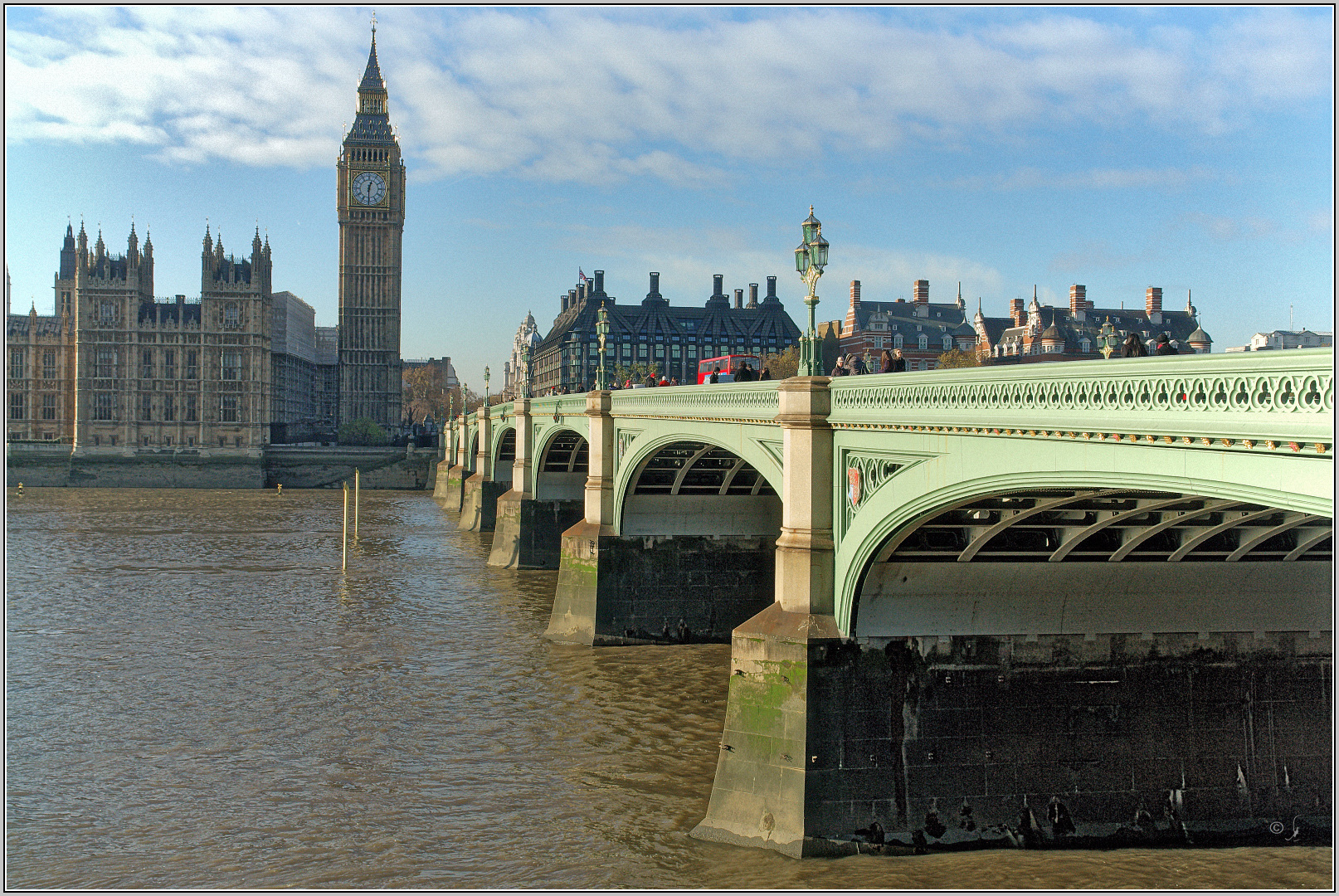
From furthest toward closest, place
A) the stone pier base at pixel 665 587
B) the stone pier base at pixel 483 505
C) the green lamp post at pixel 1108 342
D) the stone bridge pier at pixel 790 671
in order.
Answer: the stone pier base at pixel 483 505, the stone pier base at pixel 665 587, the stone bridge pier at pixel 790 671, the green lamp post at pixel 1108 342

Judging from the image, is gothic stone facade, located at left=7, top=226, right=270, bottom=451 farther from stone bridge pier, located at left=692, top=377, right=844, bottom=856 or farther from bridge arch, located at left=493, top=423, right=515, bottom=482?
stone bridge pier, located at left=692, top=377, right=844, bottom=856

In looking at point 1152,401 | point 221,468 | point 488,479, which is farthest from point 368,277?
point 1152,401

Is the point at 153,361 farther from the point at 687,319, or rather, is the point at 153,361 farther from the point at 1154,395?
the point at 1154,395

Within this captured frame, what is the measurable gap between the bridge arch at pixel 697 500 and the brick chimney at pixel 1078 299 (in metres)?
50.8

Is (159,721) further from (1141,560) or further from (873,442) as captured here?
(1141,560)

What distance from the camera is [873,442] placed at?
46.7 ft

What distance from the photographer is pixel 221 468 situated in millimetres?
90438

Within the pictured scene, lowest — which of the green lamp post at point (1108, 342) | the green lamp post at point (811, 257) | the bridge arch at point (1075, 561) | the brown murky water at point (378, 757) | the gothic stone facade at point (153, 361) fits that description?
the brown murky water at point (378, 757)

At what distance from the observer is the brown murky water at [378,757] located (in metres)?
13.7

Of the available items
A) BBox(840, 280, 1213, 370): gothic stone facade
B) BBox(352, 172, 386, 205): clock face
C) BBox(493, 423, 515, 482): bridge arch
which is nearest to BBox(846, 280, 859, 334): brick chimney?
BBox(840, 280, 1213, 370): gothic stone facade

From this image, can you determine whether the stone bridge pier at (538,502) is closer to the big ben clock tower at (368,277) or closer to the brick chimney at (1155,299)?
the brick chimney at (1155,299)

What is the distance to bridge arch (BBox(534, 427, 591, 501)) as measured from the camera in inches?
1561

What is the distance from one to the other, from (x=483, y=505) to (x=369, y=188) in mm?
95543

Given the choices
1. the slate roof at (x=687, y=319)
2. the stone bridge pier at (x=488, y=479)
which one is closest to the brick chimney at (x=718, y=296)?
the slate roof at (x=687, y=319)
